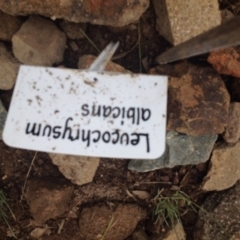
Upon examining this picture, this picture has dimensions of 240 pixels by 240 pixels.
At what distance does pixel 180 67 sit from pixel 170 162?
0.38 metres

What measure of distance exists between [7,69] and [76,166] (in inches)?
18.1

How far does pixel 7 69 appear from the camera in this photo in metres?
1.38

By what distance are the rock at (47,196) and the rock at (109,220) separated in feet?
0.38

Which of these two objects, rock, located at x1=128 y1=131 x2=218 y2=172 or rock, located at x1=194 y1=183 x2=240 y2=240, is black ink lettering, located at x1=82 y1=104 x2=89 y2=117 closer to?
rock, located at x1=128 y1=131 x2=218 y2=172

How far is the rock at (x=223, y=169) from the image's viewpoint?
5.15 ft

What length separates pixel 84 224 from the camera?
5.30ft

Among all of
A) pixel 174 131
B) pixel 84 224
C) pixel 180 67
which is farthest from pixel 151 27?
pixel 84 224

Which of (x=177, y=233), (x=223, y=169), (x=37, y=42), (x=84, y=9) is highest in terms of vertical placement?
(x=84, y=9)

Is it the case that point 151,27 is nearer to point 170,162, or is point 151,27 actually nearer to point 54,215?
point 170,162

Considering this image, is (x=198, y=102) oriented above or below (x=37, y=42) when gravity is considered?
below

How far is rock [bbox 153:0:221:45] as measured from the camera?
1.35 meters

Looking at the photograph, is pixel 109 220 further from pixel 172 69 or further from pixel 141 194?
pixel 172 69

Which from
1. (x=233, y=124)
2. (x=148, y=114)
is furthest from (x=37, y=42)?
(x=233, y=124)

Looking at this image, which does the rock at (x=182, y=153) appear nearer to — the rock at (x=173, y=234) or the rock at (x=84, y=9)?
the rock at (x=173, y=234)
